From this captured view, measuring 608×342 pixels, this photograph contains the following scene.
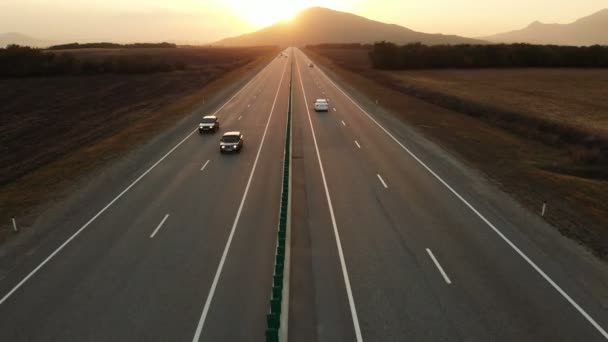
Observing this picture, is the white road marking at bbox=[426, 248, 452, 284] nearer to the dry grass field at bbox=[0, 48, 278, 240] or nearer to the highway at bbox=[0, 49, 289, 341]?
the highway at bbox=[0, 49, 289, 341]

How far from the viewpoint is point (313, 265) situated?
578 inches

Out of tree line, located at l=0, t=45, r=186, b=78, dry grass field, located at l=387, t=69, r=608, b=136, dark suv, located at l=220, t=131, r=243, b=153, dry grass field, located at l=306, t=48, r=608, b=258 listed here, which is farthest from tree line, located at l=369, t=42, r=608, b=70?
dark suv, located at l=220, t=131, r=243, b=153

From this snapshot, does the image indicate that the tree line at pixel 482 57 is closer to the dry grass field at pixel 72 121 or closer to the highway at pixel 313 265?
the dry grass field at pixel 72 121

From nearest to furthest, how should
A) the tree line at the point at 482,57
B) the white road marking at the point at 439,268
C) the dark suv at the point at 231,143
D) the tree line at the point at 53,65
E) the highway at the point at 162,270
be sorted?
the highway at the point at 162,270 < the white road marking at the point at 439,268 < the dark suv at the point at 231,143 < the tree line at the point at 53,65 < the tree line at the point at 482,57

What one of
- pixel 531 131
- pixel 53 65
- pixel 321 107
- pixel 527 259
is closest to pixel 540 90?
pixel 531 131

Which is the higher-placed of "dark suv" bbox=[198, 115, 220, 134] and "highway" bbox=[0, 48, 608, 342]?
"dark suv" bbox=[198, 115, 220, 134]

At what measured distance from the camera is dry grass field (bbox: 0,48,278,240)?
25156 mm

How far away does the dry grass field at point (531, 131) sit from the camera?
66.9 ft

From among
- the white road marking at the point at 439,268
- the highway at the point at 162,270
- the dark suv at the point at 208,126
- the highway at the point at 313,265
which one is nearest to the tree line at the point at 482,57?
the dark suv at the point at 208,126

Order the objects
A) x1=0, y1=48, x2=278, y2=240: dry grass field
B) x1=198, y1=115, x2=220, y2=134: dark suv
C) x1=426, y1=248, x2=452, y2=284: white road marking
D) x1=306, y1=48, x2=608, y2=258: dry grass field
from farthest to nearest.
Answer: x1=198, y1=115, x2=220, y2=134: dark suv
x1=0, y1=48, x2=278, y2=240: dry grass field
x1=306, y1=48, x2=608, y2=258: dry grass field
x1=426, y1=248, x2=452, y2=284: white road marking

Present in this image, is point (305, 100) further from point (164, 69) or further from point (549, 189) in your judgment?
point (164, 69)

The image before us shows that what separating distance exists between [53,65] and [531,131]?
9140 cm

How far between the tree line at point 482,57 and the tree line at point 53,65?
52.7 metres

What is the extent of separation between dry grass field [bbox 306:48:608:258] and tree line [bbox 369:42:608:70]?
82.7 feet
